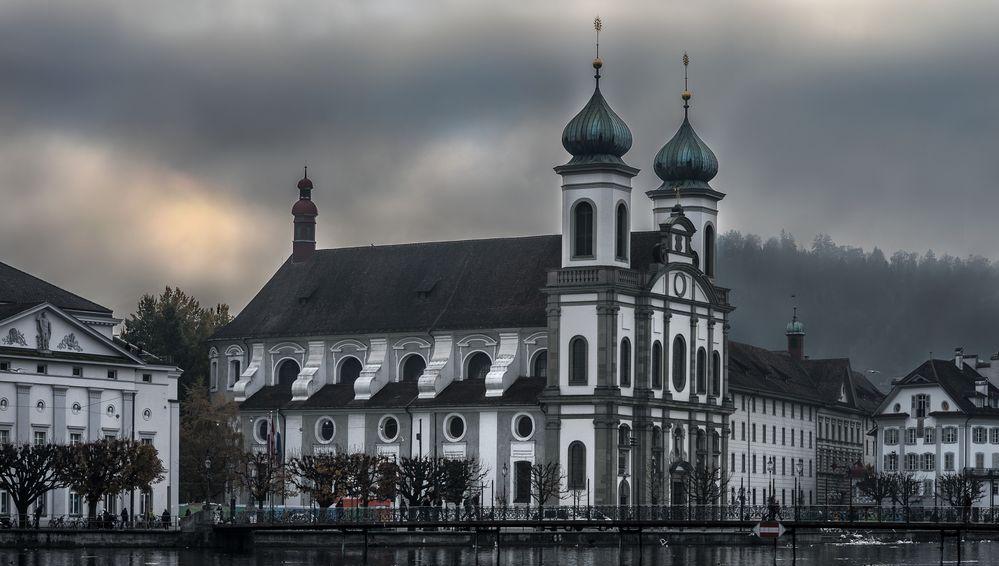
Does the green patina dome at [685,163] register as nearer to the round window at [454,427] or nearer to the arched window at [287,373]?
the round window at [454,427]

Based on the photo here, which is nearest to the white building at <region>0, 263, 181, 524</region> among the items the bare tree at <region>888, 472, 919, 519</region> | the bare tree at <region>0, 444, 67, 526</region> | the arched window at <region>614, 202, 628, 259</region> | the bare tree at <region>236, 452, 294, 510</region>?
the bare tree at <region>0, 444, 67, 526</region>

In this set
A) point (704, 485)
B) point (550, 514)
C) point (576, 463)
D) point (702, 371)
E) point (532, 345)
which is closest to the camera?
point (550, 514)

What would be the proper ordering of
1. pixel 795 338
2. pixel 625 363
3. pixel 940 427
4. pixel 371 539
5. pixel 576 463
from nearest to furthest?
pixel 371 539
pixel 576 463
pixel 625 363
pixel 940 427
pixel 795 338

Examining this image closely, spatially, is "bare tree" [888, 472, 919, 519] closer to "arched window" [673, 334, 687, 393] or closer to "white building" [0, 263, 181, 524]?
"arched window" [673, 334, 687, 393]

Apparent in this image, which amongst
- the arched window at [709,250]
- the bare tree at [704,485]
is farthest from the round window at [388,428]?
the arched window at [709,250]

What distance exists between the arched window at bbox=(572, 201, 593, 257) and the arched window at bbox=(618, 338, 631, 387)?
17.8ft

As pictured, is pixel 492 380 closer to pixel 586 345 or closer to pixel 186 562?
pixel 586 345

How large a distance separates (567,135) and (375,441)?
71.4 feet

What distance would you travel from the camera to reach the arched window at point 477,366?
130 m

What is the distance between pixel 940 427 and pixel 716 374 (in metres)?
28.2

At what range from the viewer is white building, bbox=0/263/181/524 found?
368 ft

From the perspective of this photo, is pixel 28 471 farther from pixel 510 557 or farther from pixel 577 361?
pixel 577 361

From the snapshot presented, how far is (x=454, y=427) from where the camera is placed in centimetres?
12788

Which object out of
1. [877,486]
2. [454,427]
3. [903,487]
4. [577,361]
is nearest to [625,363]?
[577,361]
